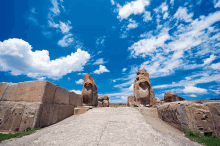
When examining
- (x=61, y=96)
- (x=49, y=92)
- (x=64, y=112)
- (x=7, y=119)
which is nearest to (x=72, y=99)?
(x=64, y=112)

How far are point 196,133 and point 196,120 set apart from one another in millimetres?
422

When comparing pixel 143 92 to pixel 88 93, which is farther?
pixel 88 93

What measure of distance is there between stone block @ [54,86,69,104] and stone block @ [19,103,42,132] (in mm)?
952

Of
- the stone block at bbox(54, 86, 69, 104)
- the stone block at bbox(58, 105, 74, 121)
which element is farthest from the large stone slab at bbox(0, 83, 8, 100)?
the stone block at bbox(58, 105, 74, 121)

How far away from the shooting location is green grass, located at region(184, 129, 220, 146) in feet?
9.60

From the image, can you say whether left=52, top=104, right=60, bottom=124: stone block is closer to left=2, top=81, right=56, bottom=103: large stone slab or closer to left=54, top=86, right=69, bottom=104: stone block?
left=54, top=86, right=69, bottom=104: stone block

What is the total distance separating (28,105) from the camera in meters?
3.99

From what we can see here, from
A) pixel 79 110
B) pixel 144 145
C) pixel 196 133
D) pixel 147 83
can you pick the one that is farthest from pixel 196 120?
pixel 79 110

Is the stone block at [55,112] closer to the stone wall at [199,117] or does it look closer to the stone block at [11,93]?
the stone block at [11,93]

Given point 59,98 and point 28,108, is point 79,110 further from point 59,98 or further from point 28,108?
point 28,108

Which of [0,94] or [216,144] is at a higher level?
[0,94]

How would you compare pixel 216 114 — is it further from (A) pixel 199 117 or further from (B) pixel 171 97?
(B) pixel 171 97

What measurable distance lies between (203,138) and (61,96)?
5.66 meters

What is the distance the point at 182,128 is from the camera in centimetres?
370
